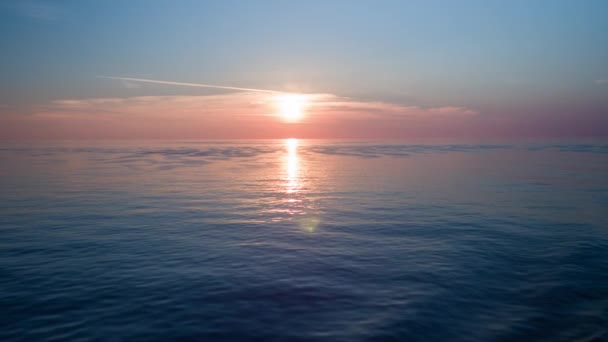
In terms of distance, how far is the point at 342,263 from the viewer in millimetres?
13977

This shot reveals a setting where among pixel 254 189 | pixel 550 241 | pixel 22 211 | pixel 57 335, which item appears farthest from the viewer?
pixel 254 189

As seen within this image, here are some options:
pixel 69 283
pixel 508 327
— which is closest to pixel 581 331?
pixel 508 327

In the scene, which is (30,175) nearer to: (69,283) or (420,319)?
(69,283)

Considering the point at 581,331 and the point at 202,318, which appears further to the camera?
the point at 202,318

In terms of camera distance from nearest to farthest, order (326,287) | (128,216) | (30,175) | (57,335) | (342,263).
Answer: (57,335)
(326,287)
(342,263)
(128,216)
(30,175)

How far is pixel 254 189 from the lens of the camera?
117 feet

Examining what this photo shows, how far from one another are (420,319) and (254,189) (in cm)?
2742

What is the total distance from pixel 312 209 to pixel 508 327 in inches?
673

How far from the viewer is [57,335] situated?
869 centimetres

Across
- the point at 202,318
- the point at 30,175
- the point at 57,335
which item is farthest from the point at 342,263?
the point at 30,175

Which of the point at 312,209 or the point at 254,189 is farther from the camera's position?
the point at 254,189

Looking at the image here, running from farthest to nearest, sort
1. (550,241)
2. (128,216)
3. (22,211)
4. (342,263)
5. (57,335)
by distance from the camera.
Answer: (22,211), (128,216), (550,241), (342,263), (57,335)

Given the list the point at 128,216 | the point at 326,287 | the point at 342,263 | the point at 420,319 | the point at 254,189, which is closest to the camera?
the point at 420,319

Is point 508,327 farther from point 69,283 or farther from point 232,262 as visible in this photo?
point 69,283
